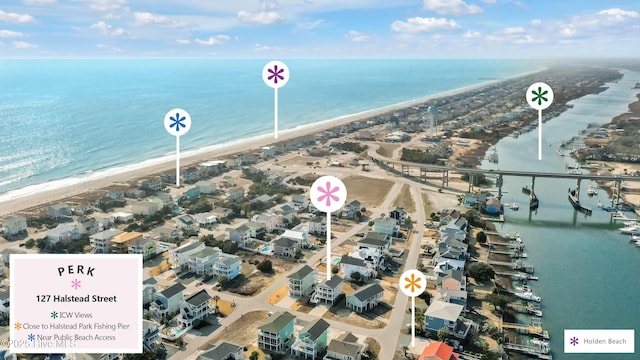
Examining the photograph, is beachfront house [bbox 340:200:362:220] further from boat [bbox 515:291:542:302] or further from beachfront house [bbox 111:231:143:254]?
beachfront house [bbox 111:231:143:254]

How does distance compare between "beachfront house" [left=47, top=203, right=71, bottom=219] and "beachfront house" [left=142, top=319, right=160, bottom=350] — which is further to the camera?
"beachfront house" [left=47, top=203, right=71, bottom=219]

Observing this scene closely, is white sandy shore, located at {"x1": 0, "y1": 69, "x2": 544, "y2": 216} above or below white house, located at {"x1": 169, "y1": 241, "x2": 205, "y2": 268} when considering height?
above

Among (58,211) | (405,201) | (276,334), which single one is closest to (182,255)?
(276,334)

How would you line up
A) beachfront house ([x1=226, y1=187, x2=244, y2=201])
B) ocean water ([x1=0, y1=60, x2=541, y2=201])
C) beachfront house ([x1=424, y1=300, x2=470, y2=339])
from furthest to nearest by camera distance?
ocean water ([x1=0, y1=60, x2=541, y2=201])
beachfront house ([x1=226, y1=187, x2=244, y2=201])
beachfront house ([x1=424, y1=300, x2=470, y2=339])

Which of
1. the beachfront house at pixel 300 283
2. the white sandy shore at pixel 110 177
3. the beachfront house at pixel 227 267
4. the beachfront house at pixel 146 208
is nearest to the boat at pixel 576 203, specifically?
the beachfront house at pixel 300 283

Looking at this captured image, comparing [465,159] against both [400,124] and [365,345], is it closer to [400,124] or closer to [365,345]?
[400,124]

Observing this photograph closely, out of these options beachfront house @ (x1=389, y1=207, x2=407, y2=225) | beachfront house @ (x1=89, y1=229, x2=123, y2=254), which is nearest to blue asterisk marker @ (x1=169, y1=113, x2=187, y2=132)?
beachfront house @ (x1=89, y1=229, x2=123, y2=254)

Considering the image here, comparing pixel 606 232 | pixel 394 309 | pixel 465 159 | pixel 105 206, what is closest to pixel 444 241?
pixel 394 309

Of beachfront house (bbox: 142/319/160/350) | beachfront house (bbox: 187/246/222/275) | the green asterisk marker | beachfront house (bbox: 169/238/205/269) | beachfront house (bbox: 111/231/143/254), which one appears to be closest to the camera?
the green asterisk marker
